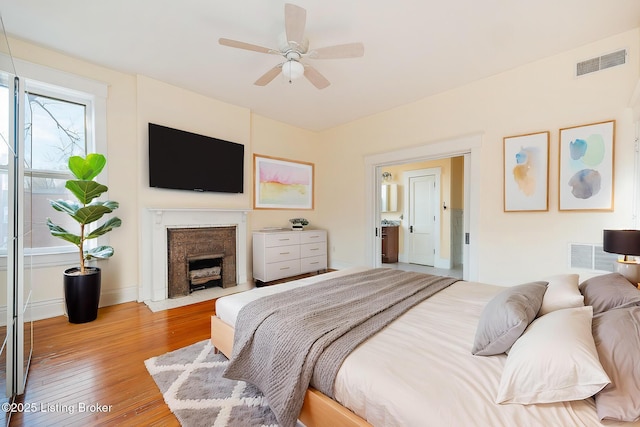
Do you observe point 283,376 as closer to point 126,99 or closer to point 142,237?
point 142,237

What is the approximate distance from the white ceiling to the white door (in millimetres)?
2362

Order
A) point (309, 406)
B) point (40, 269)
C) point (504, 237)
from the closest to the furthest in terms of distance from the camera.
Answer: point (309, 406) → point (40, 269) → point (504, 237)

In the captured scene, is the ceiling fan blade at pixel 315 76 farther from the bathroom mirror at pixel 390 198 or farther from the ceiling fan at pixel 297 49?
the bathroom mirror at pixel 390 198

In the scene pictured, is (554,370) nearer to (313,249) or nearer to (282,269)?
(282,269)

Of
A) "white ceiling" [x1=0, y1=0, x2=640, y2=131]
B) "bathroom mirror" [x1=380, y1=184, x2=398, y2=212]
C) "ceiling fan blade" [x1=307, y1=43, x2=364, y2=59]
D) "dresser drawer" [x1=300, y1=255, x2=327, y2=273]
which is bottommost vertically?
"dresser drawer" [x1=300, y1=255, x2=327, y2=273]

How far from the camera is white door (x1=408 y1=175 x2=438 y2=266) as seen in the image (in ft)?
17.5

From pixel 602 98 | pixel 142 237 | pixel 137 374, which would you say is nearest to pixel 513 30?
pixel 602 98

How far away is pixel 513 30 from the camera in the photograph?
2389 millimetres

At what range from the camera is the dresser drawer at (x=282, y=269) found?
405cm

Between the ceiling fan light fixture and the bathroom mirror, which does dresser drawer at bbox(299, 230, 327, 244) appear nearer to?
the bathroom mirror

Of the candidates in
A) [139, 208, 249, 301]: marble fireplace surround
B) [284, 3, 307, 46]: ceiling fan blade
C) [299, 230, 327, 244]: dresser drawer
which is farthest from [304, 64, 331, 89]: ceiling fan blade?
[299, 230, 327, 244]: dresser drawer

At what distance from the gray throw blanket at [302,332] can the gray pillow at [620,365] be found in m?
0.81

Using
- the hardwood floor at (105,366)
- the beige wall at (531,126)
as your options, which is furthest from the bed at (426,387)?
the beige wall at (531,126)

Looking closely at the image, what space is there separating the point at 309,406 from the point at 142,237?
3.09 m
